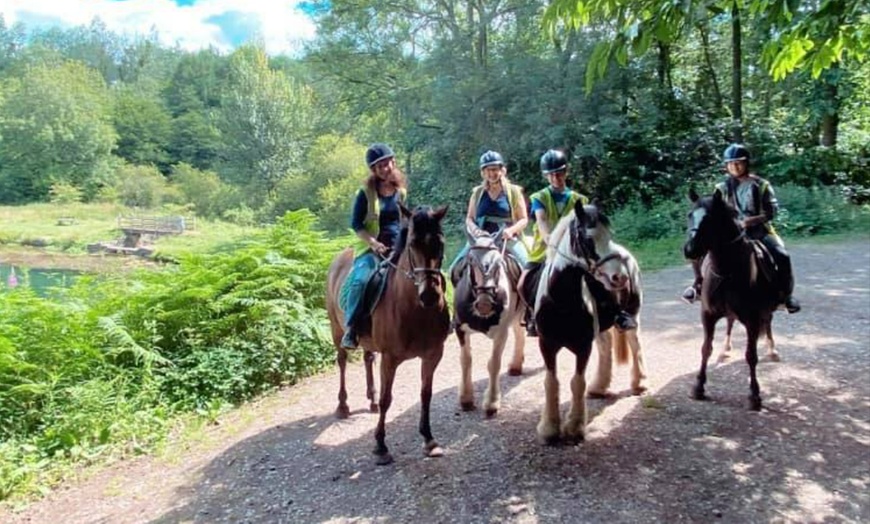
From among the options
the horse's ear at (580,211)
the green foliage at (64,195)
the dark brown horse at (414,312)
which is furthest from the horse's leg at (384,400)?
the green foliage at (64,195)

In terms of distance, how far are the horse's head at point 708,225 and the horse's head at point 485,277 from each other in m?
1.51

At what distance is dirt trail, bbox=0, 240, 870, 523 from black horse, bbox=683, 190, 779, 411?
62cm

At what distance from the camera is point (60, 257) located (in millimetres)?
30156

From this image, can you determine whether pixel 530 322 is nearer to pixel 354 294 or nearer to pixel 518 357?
pixel 518 357

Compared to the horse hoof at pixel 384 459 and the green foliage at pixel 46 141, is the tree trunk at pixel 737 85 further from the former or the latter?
the green foliage at pixel 46 141

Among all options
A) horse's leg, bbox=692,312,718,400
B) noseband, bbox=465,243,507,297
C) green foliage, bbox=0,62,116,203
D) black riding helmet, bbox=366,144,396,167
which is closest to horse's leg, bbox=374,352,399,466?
noseband, bbox=465,243,507,297

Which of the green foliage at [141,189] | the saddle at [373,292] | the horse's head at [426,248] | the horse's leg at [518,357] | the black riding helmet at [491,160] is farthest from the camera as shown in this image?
the green foliage at [141,189]

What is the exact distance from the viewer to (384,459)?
Answer: 15.6 ft

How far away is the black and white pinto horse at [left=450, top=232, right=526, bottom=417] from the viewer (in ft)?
15.6

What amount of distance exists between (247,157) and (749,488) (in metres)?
43.3

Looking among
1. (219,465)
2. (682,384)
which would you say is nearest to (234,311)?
(219,465)

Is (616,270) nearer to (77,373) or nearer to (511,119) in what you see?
(77,373)

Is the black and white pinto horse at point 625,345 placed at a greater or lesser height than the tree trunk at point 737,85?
lesser

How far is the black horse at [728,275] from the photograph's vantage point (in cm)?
495
